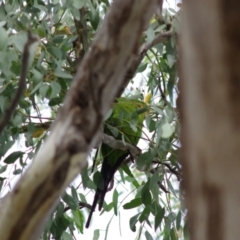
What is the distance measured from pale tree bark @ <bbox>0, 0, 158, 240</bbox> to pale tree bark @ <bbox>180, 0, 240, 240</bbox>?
25 centimetres

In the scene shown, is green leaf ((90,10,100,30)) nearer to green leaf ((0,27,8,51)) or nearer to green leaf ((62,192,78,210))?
green leaf ((0,27,8,51))

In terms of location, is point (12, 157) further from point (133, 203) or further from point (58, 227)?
point (133, 203)

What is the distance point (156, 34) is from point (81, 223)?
754 millimetres

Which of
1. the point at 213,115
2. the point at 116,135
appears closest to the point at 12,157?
the point at 116,135

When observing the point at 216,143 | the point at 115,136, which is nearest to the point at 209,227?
the point at 216,143

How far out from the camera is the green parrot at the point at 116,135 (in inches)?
62.6

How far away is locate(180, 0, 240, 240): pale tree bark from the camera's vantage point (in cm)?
42

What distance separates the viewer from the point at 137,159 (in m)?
1.62

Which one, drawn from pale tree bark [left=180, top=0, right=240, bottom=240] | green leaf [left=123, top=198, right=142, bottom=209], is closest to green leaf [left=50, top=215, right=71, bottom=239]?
green leaf [left=123, top=198, right=142, bottom=209]

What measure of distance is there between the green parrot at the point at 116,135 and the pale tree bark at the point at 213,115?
1.09 meters

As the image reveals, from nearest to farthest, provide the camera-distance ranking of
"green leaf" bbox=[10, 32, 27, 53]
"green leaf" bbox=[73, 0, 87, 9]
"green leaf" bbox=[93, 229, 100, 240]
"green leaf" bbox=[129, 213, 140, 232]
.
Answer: "green leaf" bbox=[10, 32, 27, 53] < "green leaf" bbox=[73, 0, 87, 9] < "green leaf" bbox=[129, 213, 140, 232] < "green leaf" bbox=[93, 229, 100, 240]

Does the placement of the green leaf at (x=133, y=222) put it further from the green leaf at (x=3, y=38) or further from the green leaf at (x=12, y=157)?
the green leaf at (x=3, y=38)

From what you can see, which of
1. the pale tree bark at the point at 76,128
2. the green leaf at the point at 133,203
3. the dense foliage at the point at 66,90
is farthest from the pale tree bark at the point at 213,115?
the green leaf at the point at 133,203

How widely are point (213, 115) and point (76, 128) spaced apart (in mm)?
287
